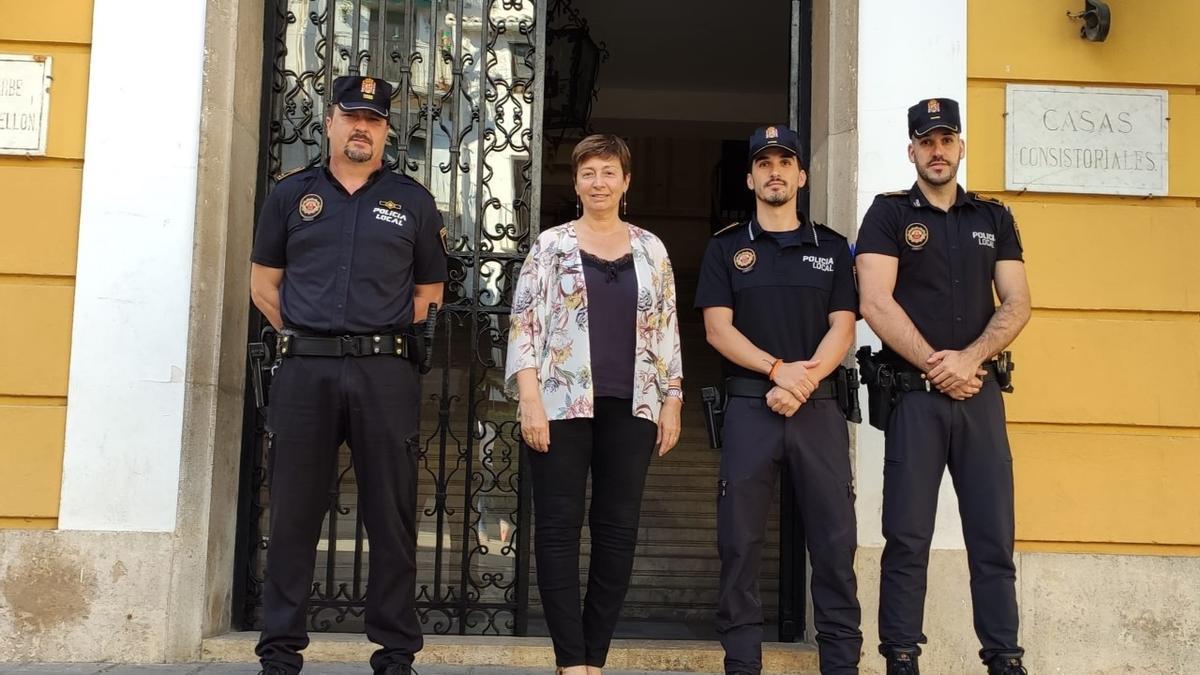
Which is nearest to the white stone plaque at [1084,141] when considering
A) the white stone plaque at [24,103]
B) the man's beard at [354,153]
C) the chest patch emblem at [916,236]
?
the chest patch emblem at [916,236]

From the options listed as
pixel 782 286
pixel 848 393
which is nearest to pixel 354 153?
pixel 782 286

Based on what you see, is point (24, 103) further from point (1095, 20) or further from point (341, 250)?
point (1095, 20)

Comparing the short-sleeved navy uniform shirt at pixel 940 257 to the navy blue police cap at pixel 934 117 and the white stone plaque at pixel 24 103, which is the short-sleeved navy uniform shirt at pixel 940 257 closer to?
the navy blue police cap at pixel 934 117

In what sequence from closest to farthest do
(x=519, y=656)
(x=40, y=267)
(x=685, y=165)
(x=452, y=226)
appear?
1. (x=40, y=267)
2. (x=519, y=656)
3. (x=452, y=226)
4. (x=685, y=165)

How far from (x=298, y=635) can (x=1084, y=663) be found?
10.8 feet

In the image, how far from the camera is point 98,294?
5.09 m

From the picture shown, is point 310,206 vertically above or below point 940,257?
above

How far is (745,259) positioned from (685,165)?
38.7 ft

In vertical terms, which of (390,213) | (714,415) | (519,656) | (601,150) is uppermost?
(601,150)

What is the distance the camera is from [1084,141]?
527 cm

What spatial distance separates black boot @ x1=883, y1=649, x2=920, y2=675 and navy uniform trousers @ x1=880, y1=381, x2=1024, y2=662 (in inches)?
0.9

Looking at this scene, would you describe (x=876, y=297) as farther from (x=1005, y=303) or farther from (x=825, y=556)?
(x=825, y=556)

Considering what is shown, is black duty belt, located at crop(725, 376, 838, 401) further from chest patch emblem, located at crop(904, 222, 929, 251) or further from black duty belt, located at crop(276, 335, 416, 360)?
black duty belt, located at crop(276, 335, 416, 360)

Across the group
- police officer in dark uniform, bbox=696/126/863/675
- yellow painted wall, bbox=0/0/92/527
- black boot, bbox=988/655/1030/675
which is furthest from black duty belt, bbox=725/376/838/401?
yellow painted wall, bbox=0/0/92/527
